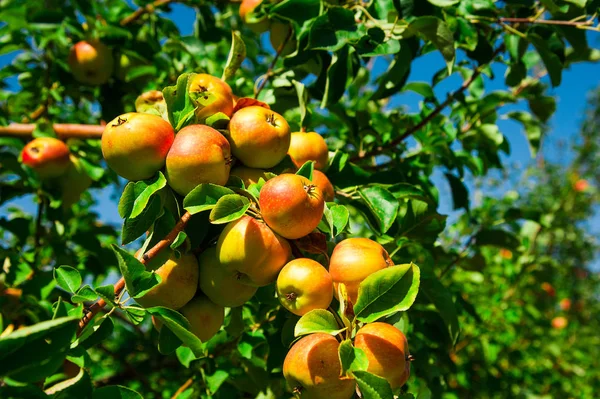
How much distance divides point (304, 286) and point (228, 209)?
0.19 meters

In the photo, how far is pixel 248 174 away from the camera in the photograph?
3.42 feet

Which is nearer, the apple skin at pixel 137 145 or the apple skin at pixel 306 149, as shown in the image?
the apple skin at pixel 137 145

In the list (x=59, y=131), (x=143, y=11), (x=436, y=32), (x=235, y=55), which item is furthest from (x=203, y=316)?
(x=143, y=11)

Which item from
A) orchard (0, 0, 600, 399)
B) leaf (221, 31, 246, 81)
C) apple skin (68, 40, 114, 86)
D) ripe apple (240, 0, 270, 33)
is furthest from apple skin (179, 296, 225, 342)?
apple skin (68, 40, 114, 86)

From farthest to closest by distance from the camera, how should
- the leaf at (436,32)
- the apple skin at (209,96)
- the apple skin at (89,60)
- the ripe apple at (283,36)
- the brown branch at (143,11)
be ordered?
the brown branch at (143,11), the apple skin at (89,60), the ripe apple at (283,36), the leaf at (436,32), the apple skin at (209,96)

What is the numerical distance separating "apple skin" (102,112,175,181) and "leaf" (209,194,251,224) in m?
0.18

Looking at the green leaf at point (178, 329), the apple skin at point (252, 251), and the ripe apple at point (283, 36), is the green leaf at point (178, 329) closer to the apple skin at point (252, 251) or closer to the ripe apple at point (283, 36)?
the apple skin at point (252, 251)

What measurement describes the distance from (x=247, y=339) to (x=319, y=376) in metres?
→ 0.61

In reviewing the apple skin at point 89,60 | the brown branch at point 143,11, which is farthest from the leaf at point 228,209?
the brown branch at point 143,11

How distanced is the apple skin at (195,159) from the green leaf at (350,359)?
15.5 inches

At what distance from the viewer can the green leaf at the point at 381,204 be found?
44.7 inches

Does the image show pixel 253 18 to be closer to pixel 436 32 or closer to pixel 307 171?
pixel 436 32

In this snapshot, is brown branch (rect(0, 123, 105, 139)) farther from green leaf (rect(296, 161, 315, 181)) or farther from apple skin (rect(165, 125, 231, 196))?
green leaf (rect(296, 161, 315, 181))

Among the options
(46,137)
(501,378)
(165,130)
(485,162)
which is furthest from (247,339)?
(501,378)
